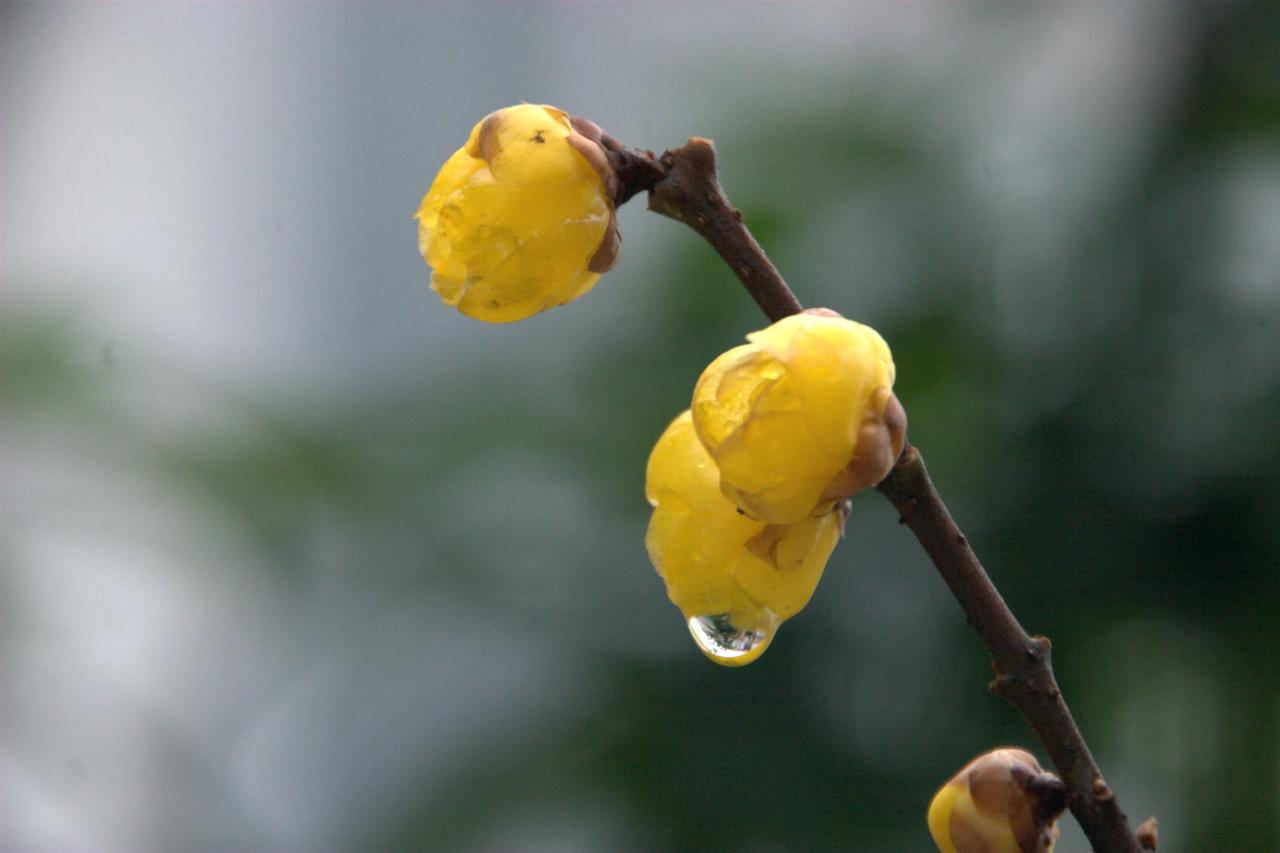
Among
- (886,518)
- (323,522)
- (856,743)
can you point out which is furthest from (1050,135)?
(323,522)

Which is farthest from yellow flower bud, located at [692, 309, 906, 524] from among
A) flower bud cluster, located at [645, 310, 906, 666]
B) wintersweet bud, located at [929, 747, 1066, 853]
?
wintersweet bud, located at [929, 747, 1066, 853]

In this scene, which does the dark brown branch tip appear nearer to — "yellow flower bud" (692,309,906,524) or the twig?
the twig

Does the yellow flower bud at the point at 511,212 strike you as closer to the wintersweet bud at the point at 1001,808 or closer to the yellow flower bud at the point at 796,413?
the yellow flower bud at the point at 796,413

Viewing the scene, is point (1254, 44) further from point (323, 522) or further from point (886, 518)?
point (323, 522)

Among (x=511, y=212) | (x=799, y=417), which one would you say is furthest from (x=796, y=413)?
(x=511, y=212)

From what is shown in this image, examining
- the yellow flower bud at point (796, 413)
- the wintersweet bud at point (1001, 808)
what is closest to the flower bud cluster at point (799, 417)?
the yellow flower bud at point (796, 413)
